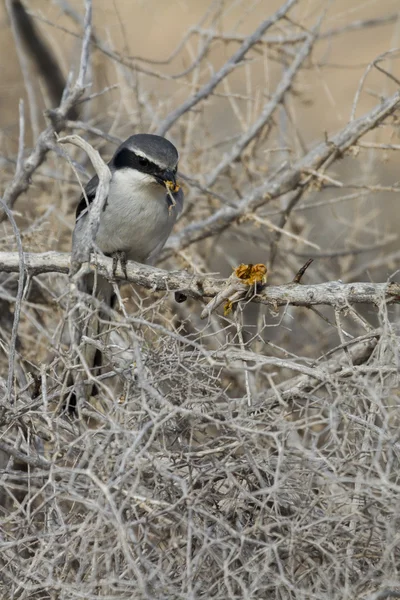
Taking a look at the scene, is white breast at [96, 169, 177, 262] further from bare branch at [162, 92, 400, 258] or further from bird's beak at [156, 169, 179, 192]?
bare branch at [162, 92, 400, 258]

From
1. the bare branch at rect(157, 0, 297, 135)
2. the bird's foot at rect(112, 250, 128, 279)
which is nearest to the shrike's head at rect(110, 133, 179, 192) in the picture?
the bird's foot at rect(112, 250, 128, 279)

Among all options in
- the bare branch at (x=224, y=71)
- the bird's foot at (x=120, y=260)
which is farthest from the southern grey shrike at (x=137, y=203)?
the bare branch at (x=224, y=71)

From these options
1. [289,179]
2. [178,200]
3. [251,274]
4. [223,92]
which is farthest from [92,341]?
[223,92]

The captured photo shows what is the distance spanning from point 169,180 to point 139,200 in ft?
0.69

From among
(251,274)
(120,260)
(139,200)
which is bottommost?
(120,260)

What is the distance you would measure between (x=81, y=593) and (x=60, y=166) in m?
3.54

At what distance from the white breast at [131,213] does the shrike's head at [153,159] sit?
31mm

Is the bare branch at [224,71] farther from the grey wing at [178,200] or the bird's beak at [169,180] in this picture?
the bird's beak at [169,180]

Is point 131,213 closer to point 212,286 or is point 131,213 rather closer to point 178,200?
point 178,200

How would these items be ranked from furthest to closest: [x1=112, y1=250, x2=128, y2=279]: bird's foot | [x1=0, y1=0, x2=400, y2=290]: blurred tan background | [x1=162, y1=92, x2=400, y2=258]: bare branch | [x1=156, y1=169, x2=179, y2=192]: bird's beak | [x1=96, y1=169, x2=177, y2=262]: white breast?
[x1=0, y1=0, x2=400, y2=290]: blurred tan background < [x1=162, y1=92, x2=400, y2=258]: bare branch < [x1=96, y1=169, x2=177, y2=262]: white breast < [x1=156, y1=169, x2=179, y2=192]: bird's beak < [x1=112, y1=250, x2=128, y2=279]: bird's foot

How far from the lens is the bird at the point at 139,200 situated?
3773 millimetres

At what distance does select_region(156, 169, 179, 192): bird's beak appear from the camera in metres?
3.74

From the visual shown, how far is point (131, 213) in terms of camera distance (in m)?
3.89

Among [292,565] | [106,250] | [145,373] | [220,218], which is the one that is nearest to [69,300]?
[145,373]
